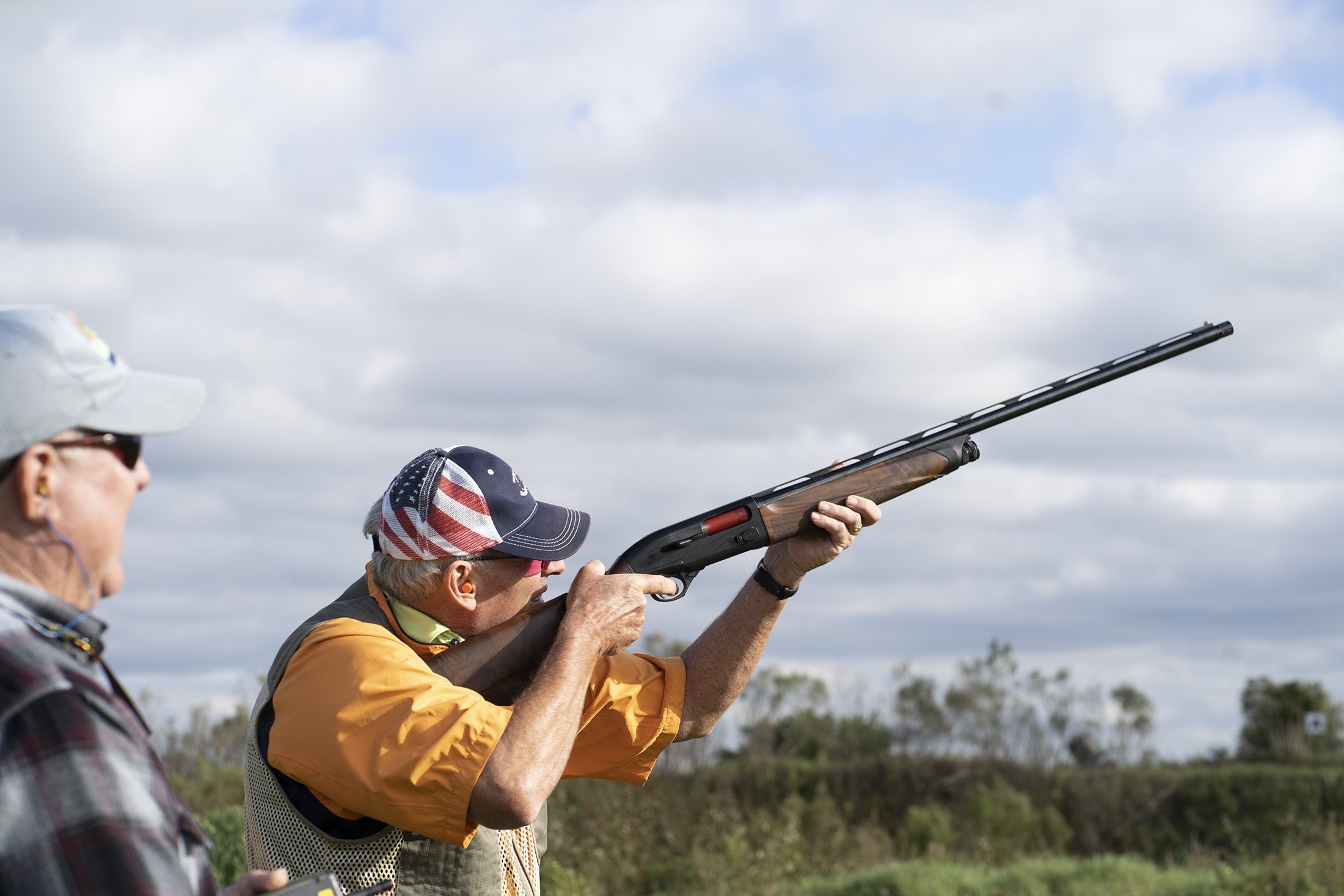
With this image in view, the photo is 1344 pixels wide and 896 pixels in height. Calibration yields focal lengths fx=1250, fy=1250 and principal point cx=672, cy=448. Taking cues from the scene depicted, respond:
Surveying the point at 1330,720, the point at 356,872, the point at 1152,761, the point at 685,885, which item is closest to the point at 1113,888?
the point at 685,885

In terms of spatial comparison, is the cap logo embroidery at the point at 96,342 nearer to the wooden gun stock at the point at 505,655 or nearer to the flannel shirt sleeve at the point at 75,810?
the flannel shirt sleeve at the point at 75,810

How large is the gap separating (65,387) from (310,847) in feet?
5.96

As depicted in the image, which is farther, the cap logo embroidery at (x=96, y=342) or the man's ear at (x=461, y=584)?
the man's ear at (x=461, y=584)

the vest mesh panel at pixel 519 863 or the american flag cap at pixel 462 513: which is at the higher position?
the american flag cap at pixel 462 513

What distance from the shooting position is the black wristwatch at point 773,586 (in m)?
4.77

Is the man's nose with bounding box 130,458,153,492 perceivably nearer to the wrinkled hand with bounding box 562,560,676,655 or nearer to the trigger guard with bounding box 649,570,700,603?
the wrinkled hand with bounding box 562,560,676,655

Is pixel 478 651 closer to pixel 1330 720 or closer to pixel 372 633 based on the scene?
pixel 372 633

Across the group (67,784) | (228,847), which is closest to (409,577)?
(67,784)

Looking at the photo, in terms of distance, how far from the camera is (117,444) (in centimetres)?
215

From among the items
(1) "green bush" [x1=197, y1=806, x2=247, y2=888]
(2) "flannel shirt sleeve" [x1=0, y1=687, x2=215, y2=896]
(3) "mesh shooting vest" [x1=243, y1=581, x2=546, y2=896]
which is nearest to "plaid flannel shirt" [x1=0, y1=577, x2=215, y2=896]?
(2) "flannel shirt sleeve" [x1=0, y1=687, x2=215, y2=896]

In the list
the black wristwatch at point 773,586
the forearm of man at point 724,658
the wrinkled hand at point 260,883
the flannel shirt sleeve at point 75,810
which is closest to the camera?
the flannel shirt sleeve at point 75,810

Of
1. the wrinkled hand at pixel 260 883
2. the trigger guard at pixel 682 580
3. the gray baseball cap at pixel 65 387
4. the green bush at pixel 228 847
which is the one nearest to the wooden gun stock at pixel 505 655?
the trigger guard at pixel 682 580

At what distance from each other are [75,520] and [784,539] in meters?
3.24

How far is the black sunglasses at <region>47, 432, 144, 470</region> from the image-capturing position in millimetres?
2086
